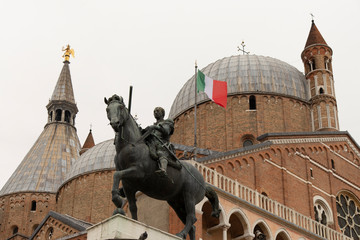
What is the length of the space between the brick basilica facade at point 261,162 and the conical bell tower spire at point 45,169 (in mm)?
8211

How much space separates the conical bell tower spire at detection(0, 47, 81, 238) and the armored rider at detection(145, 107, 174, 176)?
48041 millimetres

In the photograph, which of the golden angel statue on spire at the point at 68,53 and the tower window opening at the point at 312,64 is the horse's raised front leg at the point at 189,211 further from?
the golden angel statue on spire at the point at 68,53

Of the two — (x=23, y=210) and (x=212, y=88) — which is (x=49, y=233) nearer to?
(x=212, y=88)

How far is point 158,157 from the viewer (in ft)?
32.5

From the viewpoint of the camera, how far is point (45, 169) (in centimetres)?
6134

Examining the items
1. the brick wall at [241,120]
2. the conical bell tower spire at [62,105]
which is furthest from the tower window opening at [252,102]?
the conical bell tower spire at [62,105]

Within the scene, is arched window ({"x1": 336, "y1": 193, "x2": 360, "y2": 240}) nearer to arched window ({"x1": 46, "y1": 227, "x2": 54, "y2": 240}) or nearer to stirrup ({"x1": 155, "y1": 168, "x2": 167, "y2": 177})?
arched window ({"x1": 46, "y1": 227, "x2": 54, "y2": 240})

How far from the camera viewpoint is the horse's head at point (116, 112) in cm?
954

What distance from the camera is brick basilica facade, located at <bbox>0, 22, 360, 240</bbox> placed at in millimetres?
22656

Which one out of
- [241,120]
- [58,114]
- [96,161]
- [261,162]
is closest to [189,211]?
[261,162]

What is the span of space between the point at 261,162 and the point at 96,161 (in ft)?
53.2

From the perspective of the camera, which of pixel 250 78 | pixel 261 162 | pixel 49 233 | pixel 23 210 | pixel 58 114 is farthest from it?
pixel 58 114

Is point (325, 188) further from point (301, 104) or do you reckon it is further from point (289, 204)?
point (301, 104)

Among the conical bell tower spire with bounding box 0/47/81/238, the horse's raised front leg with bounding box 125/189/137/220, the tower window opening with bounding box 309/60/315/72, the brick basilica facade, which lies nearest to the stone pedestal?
the horse's raised front leg with bounding box 125/189/137/220
